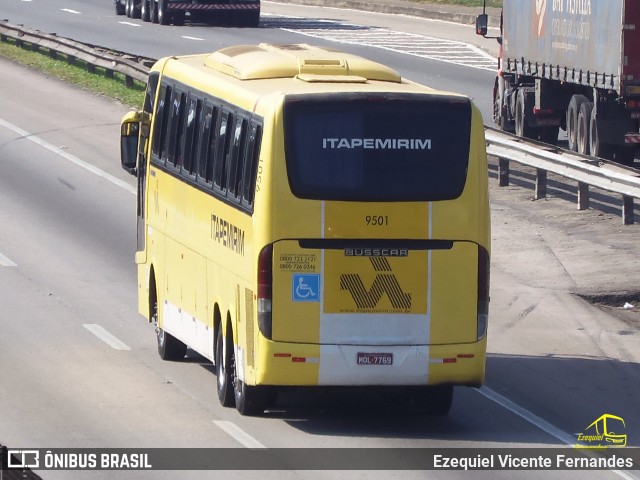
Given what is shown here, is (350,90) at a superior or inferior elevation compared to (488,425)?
superior

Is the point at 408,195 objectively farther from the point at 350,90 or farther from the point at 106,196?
the point at 106,196

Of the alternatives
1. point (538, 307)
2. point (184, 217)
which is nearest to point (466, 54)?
point (538, 307)

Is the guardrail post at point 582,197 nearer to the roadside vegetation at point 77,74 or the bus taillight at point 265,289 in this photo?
the bus taillight at point 265,289

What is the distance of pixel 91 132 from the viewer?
30.9 m

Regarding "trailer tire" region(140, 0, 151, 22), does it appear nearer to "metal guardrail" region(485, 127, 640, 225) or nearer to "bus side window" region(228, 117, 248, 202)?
"metal guardrail" region(485, 127, 640, 225)

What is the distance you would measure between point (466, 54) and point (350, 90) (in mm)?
34661

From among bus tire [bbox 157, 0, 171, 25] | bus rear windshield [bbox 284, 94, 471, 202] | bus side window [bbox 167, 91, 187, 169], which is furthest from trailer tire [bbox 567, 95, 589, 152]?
bus tire [bbox 157, 0, 171, 25]

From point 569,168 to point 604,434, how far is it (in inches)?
408

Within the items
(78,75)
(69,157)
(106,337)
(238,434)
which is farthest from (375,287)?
(78,75)

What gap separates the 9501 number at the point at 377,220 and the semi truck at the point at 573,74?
51.9 ft

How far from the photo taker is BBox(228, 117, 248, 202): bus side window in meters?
13.6

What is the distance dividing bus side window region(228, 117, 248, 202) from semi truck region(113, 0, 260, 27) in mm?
40696

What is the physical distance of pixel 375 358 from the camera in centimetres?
1307

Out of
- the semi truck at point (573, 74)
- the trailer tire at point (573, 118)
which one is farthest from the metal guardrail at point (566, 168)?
the trailer tire at point (573, 118)
